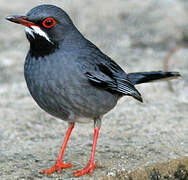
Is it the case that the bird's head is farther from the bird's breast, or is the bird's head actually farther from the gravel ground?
the gravel ground

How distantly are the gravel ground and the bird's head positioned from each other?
4.83 feet

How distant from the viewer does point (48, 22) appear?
4.96 meters

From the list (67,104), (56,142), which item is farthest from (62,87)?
(56,142)

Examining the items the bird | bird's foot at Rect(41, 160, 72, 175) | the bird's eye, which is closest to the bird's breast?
the bird

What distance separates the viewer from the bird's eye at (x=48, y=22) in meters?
4.93

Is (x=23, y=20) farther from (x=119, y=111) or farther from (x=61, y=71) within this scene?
(x=119, y=111)

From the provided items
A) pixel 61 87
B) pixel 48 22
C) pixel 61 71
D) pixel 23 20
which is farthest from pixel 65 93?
pixel 23 20

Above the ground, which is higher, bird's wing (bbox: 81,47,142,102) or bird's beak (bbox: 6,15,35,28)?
bird's beak (bbox: 6,15,35,28)

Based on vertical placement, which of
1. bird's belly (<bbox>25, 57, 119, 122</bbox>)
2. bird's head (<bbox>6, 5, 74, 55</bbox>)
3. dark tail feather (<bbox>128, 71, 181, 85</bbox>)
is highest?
bird's head (<bbox>6, 5, 74, 55</bbox>)

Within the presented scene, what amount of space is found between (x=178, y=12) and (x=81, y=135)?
5541mm

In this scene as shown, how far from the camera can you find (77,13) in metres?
10.9

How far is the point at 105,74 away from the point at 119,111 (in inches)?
75.0

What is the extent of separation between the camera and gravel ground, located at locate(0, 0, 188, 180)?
18.0 feet

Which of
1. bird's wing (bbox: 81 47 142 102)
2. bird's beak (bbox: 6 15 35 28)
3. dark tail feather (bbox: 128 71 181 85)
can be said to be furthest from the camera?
dark tail feather (bbox: 128 71 181 85)
